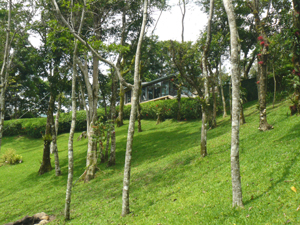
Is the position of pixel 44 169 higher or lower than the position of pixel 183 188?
lower

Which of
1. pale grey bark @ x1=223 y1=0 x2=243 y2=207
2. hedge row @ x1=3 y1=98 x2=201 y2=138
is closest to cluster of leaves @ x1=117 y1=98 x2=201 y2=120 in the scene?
hedge row @ x1=3 y1=98 x2=201 y2=138

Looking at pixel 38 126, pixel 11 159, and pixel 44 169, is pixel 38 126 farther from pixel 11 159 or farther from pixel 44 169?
pixel 44 169

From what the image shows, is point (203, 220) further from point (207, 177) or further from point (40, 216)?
point (40, 216)

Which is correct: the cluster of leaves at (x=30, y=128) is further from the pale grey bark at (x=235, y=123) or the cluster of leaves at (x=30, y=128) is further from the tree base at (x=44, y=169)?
the pale grey bark at (x=235, y=123)

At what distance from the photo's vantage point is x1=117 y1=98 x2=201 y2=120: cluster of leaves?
87.0 feet

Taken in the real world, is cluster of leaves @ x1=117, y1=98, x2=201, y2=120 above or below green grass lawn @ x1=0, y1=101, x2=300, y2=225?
above

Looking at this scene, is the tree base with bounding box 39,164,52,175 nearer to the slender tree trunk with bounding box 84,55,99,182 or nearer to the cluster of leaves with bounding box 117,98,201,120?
the slender tree trunk with bounding box 84,55,99,182

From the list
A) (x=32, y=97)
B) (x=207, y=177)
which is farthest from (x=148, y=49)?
(x=32, y=97)

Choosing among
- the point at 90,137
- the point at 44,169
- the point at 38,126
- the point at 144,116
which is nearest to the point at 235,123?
the point at 90,137

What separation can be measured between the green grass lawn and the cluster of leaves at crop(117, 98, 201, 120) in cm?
948

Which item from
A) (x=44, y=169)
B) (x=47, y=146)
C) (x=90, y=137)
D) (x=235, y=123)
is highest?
(x=235, y=123)

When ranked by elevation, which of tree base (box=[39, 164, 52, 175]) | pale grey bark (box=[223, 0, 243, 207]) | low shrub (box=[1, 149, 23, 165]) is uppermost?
pale grey bark (box=[223, 0, 243, 207])

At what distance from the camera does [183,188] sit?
8836 millimetres

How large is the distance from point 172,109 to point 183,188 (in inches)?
802
